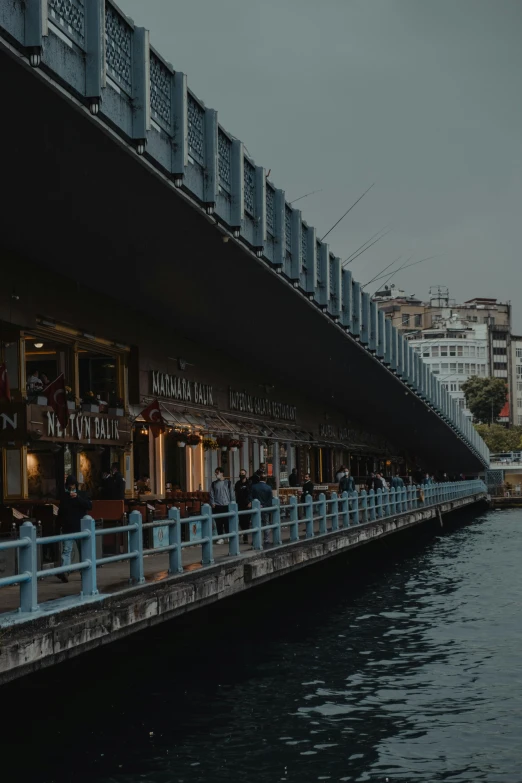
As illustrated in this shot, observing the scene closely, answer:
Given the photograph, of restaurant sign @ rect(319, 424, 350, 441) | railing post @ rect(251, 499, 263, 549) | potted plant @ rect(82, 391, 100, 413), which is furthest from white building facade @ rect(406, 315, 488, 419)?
railing post @ rect(251, 499, 263, 549)

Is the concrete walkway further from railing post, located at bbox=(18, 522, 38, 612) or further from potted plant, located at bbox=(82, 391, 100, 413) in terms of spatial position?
potted plant, located at bbox=(82, 391, 100, 413)

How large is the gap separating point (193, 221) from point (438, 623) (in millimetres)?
9295

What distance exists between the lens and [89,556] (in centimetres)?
1405

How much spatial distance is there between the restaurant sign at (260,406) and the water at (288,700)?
49.5ft

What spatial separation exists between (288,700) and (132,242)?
1128 cm

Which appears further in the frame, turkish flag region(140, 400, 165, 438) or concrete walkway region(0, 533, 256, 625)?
turkish flag region(140, 400, 165, 438)

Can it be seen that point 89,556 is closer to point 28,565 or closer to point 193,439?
point 28,565

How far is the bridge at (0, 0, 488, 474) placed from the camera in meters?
16.1

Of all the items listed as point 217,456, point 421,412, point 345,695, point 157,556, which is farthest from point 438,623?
point 421,412

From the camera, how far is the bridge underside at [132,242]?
17.1 meters

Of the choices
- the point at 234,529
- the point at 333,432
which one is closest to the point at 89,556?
the point at 234,529

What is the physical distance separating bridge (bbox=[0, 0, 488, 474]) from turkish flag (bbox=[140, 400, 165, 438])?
2603 millimetres

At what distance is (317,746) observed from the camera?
513 inches

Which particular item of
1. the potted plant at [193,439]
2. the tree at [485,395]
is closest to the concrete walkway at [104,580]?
the potted plant at [193,439]
